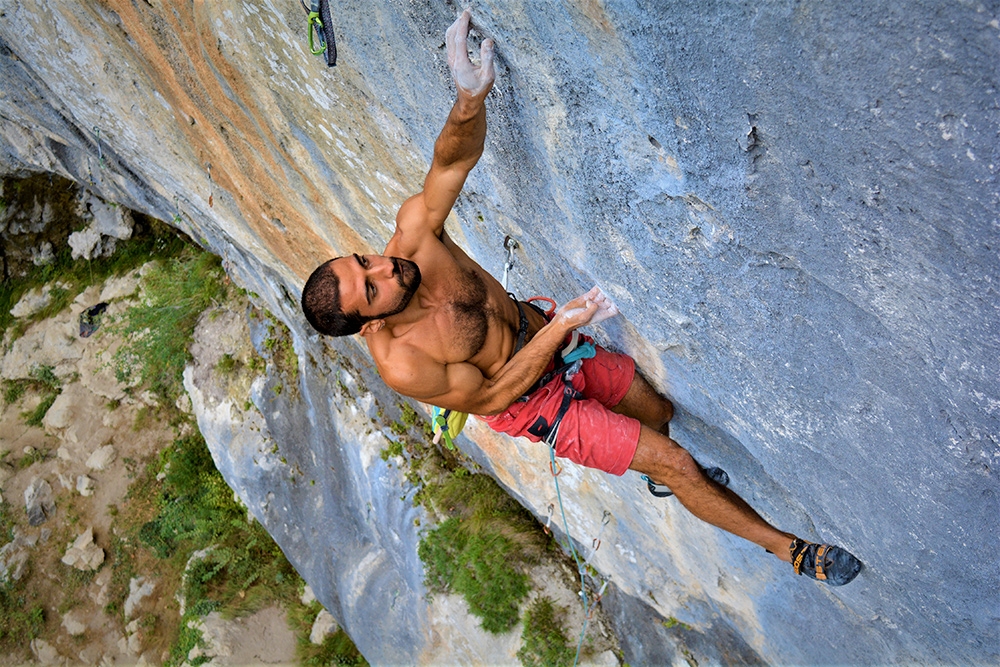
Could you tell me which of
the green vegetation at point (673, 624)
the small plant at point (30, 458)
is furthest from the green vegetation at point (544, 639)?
the small plant at point (30, 458)

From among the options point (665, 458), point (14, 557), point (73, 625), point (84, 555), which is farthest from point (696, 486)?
point (14, 557)

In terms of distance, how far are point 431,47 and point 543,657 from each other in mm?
4513

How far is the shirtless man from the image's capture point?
2803 mm

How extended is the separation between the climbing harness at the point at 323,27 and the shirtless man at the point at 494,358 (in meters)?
0.58

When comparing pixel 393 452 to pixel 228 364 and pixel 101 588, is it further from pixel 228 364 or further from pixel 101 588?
pixel 101 588

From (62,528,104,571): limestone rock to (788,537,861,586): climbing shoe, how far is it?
9.21 meters

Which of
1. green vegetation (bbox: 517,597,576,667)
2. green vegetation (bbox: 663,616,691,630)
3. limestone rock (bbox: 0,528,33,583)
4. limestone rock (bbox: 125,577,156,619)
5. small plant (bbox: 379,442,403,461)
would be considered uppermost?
green vegetation (bbox: 663,616,691,630)

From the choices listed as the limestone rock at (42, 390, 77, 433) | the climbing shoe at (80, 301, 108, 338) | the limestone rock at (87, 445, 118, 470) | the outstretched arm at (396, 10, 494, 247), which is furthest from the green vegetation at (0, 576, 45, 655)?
the outstretched arm at (396, 10, 494, 247)

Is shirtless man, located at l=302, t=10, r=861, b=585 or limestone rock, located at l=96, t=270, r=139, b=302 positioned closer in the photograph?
shirtless man, located at l=302, t=10, r=861, b=585

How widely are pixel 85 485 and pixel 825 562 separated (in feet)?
31.4

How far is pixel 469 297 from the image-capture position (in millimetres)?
3084

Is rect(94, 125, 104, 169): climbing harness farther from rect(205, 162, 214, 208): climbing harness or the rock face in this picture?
rect(205, 162, 214, 208): climbing harness

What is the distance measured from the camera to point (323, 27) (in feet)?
8.78

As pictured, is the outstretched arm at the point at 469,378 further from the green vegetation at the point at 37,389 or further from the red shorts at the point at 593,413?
the green vegetation at the point at 37,389
